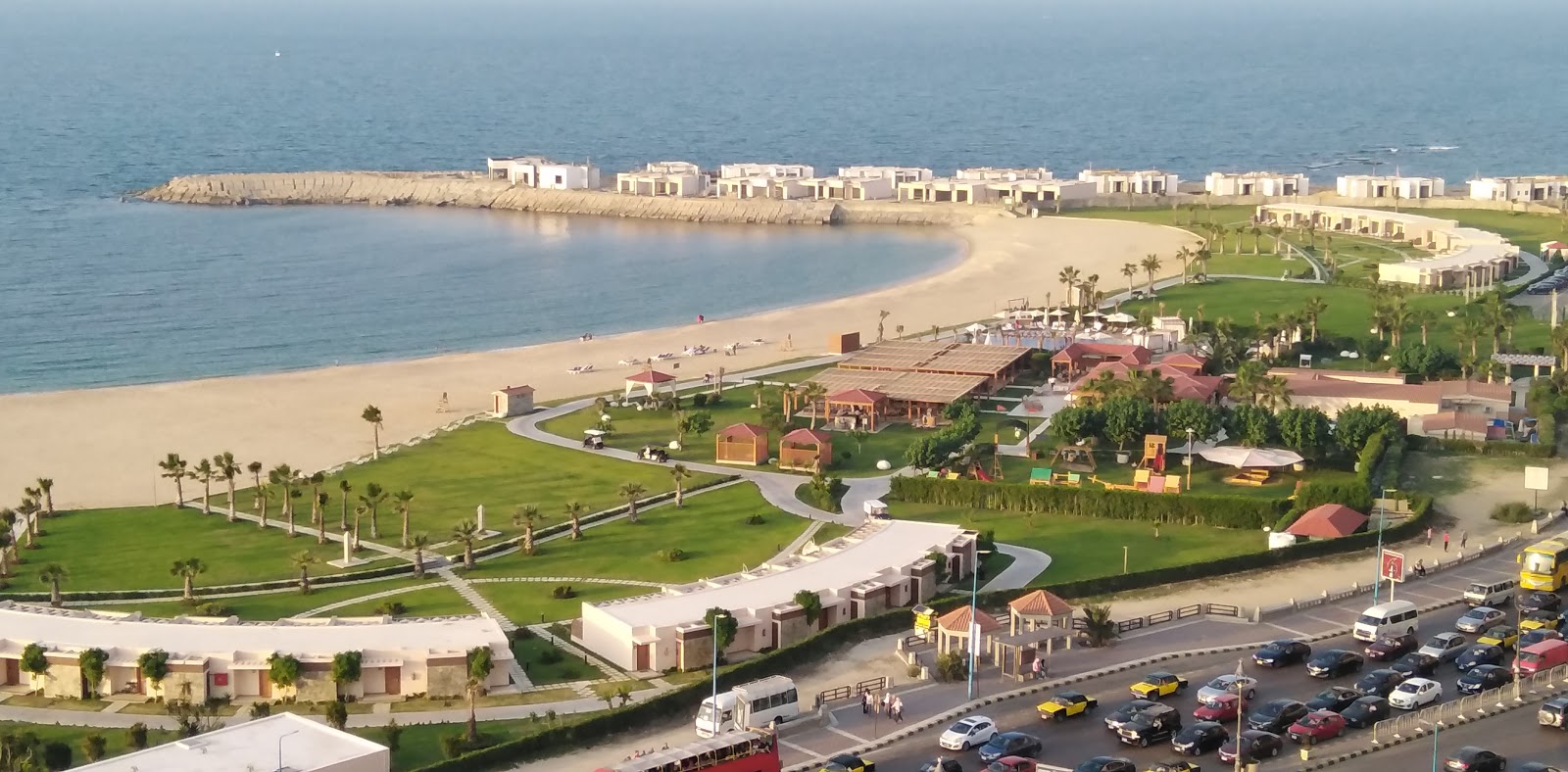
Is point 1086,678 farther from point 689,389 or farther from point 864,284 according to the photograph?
point 864,284

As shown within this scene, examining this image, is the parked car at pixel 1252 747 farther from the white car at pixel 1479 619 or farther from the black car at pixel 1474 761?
the white car at pixel 1479 619

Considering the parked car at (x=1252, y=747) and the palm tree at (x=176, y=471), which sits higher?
the palm tree at (x=176, y=471)

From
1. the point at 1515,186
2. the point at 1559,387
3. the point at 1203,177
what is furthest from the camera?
the point at 1203,177

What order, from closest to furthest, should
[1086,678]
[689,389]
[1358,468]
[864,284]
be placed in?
1. [1086,678]
2. [1358,468]
3. [689,389]
4. [864,284]

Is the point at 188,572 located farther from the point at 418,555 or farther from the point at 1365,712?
the point at 1365,712

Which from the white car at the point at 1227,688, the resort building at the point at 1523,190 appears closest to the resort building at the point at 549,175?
the resort building at the point at 1523,190

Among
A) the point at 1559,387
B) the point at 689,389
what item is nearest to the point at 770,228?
the point at 689,389

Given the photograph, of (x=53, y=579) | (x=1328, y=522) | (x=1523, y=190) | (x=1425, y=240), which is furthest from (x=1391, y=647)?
(x=1523, y=190)
